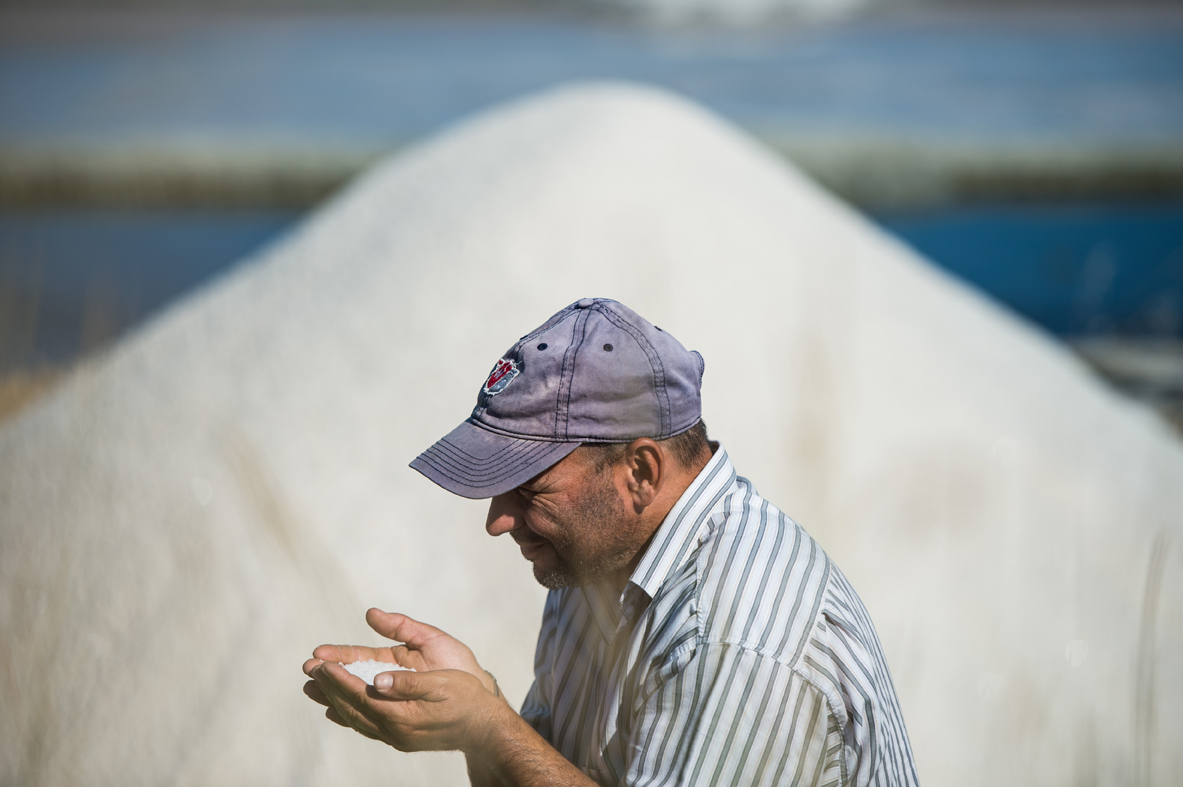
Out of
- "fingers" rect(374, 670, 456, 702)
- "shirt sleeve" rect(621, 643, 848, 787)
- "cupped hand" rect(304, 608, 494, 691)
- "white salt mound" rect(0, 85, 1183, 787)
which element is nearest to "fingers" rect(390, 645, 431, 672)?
"cupped hand" rect(304, 608, 494, 691)

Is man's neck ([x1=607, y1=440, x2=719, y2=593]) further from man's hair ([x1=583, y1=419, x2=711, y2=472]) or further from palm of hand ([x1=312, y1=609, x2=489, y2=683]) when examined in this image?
palm of hand ([x1=312, y1=609, x2=489, y2=683])

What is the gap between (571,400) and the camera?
662mm

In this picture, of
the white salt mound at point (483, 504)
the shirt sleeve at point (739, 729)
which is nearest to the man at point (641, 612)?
the shirt sleeve at point (739, 729)

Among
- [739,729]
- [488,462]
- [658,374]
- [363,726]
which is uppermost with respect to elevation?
[658,374]

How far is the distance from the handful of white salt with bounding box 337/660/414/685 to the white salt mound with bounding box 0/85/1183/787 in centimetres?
65

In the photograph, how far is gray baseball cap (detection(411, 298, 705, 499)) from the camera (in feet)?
2.18

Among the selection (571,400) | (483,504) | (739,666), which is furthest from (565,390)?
(483,504)

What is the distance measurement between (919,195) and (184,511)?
728cm

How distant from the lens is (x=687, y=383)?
69 centimetres

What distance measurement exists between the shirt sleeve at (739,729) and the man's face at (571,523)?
0.40 ft

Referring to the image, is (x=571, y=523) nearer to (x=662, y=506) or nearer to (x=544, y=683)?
(x=662, y=506)

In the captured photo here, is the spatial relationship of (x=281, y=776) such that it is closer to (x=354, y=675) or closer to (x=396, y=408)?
(x=396, y=408)

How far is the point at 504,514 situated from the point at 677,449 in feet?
0.49

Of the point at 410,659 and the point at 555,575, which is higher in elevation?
the point at 555,575
